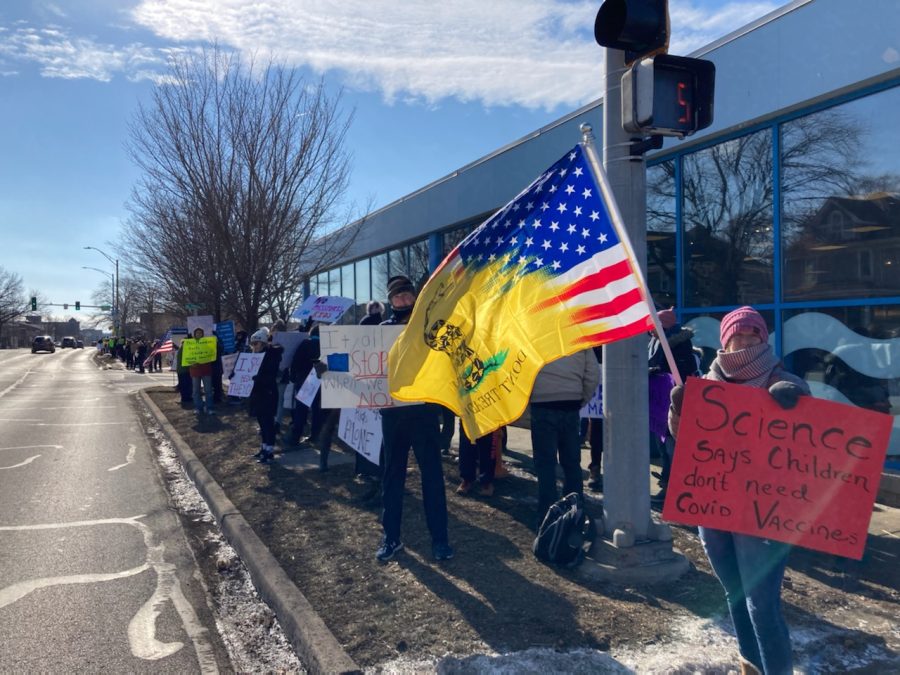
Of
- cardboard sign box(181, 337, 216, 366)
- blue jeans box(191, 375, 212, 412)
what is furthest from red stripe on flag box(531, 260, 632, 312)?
blue jeans box(191, 375, 212, 412)

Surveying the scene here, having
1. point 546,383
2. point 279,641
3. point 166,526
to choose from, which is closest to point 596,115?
point 546,383

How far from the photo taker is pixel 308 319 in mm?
11469

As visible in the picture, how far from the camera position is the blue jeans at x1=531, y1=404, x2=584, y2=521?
17.5 ft

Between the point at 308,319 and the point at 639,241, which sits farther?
the point at 308,319

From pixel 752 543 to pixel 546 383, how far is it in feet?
7.59

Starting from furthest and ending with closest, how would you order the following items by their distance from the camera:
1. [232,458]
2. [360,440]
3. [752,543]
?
1. [232,458]
2. [360,440]
3. [752,543]

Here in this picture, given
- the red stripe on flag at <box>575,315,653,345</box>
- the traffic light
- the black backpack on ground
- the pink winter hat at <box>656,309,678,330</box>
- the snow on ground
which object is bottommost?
the snow on ground

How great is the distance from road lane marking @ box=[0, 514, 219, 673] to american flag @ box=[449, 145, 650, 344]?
267cm

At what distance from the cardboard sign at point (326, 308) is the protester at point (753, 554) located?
7.41 m

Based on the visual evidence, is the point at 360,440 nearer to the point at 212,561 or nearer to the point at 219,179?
the point at 212,561

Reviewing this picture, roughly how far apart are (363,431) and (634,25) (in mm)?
3911

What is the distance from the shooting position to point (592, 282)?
3.55 meters

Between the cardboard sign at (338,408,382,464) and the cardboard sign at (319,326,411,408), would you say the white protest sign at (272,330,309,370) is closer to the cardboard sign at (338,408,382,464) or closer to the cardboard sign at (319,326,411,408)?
the cardboard sign at (338,408,382,464)

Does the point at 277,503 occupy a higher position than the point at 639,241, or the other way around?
the point at 639,241
